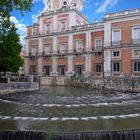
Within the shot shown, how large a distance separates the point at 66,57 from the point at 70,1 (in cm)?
1233

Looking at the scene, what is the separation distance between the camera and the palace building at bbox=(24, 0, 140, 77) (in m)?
34.3

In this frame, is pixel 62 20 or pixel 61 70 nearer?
pixel 61 70

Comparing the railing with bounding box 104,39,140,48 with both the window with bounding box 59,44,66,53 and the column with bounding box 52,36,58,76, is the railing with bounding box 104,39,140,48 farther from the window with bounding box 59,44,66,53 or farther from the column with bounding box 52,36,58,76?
the column with bounding box 52,36,58,76

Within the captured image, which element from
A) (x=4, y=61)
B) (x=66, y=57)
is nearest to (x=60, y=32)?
(x=66, y=57)

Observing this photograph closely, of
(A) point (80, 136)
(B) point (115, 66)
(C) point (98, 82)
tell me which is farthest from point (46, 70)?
(A) point (80, 136)

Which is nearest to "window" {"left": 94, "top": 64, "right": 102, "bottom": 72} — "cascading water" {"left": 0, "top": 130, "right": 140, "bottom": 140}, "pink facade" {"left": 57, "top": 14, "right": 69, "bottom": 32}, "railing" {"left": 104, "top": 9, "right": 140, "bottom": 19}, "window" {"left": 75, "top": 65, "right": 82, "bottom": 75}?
"window" {"left": 75, "top": 65, "right": 82, "bottom": 75}

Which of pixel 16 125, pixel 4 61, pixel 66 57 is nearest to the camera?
pixel 16 125

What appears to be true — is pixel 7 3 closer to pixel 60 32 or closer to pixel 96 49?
pixel 96 49

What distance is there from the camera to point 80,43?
4131cm

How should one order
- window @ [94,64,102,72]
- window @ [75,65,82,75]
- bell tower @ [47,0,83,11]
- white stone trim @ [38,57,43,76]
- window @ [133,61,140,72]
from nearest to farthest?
window @ [133,61,140,72]
window @ [94,64,102,72]
window @ [75,65,82,75]
white stone trim @ [38,57,43,76]
bell tower @ [47,0,83,11]

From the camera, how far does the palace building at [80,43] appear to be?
113 feet

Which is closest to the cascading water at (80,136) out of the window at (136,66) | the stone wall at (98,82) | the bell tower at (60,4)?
the stone wall at (98,82)

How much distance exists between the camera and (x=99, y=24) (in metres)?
39.1

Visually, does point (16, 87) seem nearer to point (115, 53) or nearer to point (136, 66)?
point (115, 53)
